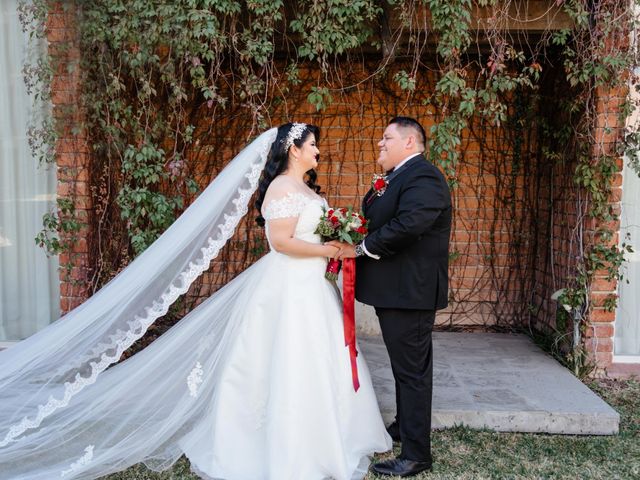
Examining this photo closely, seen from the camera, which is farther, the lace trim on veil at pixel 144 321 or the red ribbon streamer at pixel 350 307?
the red ribbon streamer at pixel 350 307

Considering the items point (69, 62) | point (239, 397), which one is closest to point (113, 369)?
point (239, 397)

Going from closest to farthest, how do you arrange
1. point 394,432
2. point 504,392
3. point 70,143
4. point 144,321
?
point 144,321 < point 394,432 < point 504,392 < point 70,143

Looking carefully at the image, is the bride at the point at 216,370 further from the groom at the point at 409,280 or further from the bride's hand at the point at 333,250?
the groom at the point at 409,280

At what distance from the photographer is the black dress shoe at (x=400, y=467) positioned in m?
3.47

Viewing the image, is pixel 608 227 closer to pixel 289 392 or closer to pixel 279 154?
pixel 279 154

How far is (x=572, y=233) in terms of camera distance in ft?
16.7

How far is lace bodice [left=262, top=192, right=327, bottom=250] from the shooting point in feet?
11.6

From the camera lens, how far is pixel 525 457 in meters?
3.77

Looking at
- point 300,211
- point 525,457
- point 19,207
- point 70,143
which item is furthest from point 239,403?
point 19,207

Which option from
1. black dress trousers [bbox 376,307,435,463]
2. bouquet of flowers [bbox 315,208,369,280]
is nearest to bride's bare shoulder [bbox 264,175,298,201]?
bouquet of flowers [bbox 315,208,369,280]

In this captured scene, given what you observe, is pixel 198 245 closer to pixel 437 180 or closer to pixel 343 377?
pixel 343 377

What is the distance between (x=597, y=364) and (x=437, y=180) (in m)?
2.66

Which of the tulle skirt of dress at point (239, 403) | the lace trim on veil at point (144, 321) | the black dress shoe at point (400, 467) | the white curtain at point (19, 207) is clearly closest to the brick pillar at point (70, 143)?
the white curtain at point (19, 207)

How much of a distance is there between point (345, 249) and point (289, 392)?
0.87m
